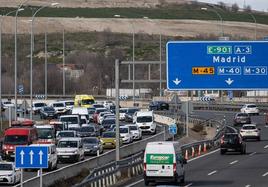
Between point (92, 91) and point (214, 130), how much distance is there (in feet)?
241

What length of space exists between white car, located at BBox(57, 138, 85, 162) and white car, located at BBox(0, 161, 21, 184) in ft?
33.6

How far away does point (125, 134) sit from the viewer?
69875 mm

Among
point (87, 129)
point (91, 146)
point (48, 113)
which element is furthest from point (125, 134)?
point (48, 113)

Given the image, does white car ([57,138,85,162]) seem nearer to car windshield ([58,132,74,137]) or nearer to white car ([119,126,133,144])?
car windshield ([58,132,74,137])

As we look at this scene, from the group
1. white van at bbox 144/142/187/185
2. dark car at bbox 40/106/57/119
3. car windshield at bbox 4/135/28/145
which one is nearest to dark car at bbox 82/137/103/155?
car windshield at bbox 4/135/28/145

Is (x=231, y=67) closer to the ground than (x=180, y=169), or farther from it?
farther from it

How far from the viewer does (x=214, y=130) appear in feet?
274

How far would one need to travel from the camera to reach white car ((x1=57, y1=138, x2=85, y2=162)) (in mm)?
55625

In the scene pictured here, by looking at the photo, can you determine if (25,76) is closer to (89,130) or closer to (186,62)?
(89,130)

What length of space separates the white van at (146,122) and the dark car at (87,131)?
9.38 metres

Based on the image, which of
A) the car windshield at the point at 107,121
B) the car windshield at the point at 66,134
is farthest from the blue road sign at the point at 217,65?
the car windshield at the point at 107,121

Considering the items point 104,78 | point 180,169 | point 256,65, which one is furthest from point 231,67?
point 104,78

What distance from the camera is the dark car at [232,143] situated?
60.6 meters

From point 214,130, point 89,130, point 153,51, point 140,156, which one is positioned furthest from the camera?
point 153,51
